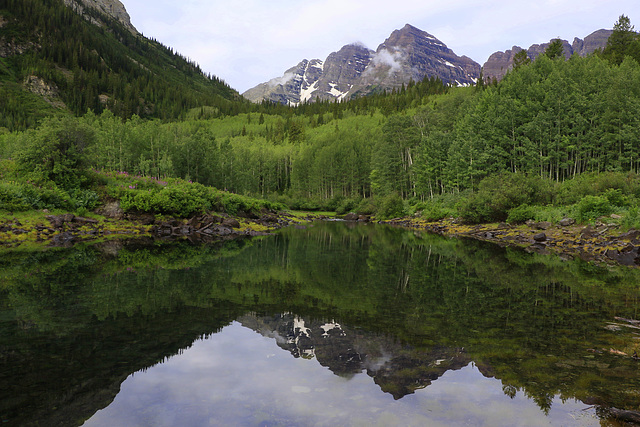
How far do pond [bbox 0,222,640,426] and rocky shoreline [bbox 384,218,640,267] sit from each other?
7.58 meters

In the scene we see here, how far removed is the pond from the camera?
5496 mm

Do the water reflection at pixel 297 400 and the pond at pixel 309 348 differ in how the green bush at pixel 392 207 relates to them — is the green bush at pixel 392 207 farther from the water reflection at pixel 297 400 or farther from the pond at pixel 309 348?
the water reflection at pixel 297 400

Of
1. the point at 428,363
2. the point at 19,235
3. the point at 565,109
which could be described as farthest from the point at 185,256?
the point at 565,109

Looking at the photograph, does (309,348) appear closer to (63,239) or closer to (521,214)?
(63,239)

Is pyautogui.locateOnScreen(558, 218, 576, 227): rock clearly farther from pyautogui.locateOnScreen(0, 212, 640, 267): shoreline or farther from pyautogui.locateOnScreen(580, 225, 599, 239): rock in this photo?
pyautogui.locateOnScreen(580, 225, 599, 239): rock

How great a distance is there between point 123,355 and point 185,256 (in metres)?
13.9

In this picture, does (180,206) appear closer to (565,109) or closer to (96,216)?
(96,216)

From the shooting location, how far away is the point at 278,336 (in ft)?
29.4

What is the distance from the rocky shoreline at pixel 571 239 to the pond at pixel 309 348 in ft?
24.9

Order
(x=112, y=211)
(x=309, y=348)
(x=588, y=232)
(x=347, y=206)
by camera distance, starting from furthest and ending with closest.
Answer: (x=347, y=206) < (x=112, y=211) < (x=588, y=232) < (x=309, y=348)

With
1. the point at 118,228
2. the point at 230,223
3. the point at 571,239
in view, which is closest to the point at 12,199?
the point at 118,228

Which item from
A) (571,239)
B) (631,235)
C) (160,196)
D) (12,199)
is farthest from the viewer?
(160,196)

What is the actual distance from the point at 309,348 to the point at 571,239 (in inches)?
1112

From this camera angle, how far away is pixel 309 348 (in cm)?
816
